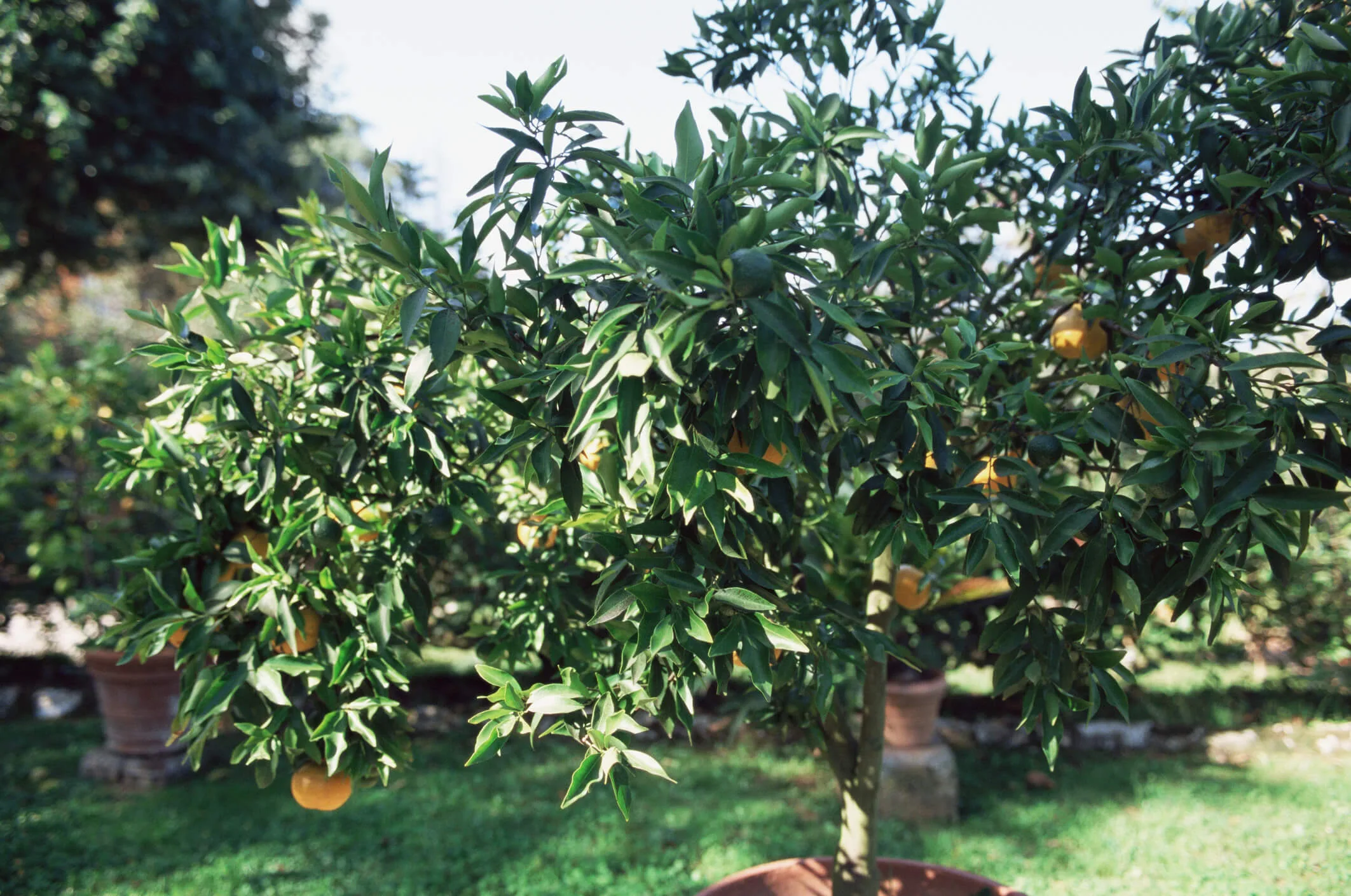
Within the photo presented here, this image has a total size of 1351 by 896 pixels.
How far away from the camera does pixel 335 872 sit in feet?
8.93

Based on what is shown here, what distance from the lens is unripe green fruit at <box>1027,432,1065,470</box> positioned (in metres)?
1.12

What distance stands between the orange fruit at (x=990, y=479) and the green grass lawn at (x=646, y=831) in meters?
1.89

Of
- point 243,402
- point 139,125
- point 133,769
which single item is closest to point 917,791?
point 243,402

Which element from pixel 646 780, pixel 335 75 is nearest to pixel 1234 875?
pixel 646 780

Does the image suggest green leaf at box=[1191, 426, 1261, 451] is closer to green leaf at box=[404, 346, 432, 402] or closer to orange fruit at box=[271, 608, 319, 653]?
green leaf at box=[404, 346, 432, 402]

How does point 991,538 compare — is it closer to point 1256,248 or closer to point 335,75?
point 1256,248

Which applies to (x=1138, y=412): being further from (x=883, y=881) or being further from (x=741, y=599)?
(x=883, y=881)

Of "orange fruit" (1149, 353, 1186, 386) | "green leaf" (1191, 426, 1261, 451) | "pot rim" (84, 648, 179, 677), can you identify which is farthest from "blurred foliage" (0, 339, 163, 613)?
"green leaf" (1191, 426, 1261, 451)

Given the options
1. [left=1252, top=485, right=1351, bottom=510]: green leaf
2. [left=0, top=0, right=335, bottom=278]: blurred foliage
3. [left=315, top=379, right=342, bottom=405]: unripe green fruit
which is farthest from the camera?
[left=0, top=0, right=335, bottom=278]: blurred foliage

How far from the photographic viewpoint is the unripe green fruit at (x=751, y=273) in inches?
30.0

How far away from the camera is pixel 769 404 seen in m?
0.86

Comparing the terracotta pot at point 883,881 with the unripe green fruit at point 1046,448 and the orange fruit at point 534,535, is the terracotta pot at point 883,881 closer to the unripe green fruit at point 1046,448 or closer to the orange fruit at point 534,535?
the orange fruit at point 534,535

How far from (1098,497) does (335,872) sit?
2587mm

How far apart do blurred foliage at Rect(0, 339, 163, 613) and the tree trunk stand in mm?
3377
